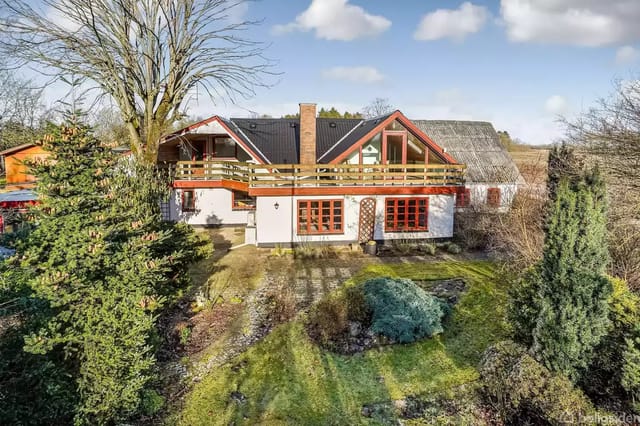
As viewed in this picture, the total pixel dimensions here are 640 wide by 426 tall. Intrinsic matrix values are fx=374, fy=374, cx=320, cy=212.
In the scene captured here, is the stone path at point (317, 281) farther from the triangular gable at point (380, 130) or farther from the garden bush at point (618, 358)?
the garden bush at point (618, 358)

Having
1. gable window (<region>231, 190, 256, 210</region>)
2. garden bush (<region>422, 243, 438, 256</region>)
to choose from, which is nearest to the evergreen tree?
garden bush (<region>422, 243, 438, 256</region>)

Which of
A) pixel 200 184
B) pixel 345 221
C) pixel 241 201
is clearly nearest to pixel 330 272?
pixel 345 221

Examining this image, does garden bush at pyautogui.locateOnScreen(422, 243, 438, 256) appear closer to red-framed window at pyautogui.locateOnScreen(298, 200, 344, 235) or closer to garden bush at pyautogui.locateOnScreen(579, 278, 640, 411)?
red-framed window at pyautogui.locateOnScreen(298, 200, 344, 235)

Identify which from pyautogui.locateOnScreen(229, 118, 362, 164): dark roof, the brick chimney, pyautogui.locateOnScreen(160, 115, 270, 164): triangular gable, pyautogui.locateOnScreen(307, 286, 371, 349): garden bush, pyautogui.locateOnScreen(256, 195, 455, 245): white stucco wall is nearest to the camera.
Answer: pyautogui.locateOnScreen(307, 286, 371, 349): garden bush

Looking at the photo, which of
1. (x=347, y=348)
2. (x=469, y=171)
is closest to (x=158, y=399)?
(x=347, y=348)

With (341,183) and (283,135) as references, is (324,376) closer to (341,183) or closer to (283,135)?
(341,183)

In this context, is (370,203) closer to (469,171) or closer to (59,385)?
(469,171)
